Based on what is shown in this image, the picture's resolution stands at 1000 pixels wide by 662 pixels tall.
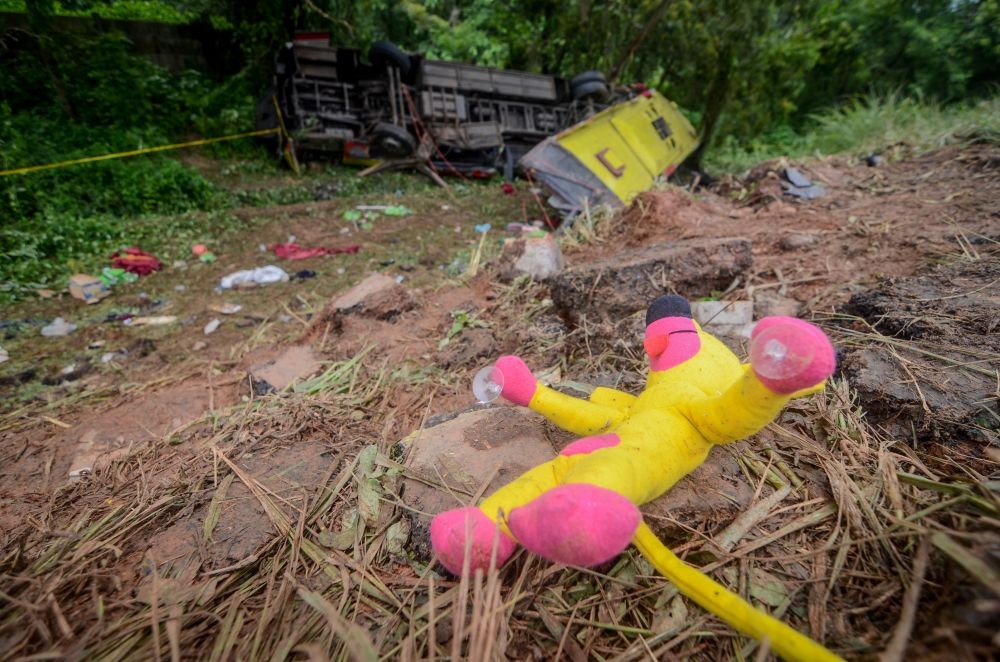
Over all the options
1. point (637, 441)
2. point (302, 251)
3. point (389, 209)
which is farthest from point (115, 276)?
point (637, 441)

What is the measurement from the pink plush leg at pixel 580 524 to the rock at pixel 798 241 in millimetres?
3099

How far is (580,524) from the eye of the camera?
0.77 meters

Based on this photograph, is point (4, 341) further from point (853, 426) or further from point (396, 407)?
point (853, 426)

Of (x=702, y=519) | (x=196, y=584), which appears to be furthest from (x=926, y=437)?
(x=196, y=584)

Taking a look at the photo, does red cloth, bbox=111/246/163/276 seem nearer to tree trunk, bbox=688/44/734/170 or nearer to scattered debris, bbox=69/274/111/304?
scattered debris, bbox=69/274/111/304

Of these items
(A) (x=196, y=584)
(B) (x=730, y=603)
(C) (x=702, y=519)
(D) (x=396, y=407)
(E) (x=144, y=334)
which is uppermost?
(B) (x=730, y=603)

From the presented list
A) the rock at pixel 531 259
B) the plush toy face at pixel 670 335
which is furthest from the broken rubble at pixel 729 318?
the rock at pixel 531 259

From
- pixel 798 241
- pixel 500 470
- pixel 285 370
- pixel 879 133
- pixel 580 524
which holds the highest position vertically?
pixel 879 133

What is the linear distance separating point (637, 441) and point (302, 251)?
490 cm

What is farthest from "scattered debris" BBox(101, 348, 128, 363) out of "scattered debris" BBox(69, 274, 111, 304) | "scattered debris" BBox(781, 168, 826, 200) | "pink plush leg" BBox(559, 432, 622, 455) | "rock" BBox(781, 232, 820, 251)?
"scattered debris" BBox(781, 168, 826, 200)

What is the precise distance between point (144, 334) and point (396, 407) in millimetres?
2767

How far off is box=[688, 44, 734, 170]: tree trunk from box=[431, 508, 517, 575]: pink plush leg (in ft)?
29.4

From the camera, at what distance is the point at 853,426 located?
1.34 m

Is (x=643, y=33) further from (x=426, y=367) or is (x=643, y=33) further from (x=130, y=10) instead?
(x=130, y=10)
